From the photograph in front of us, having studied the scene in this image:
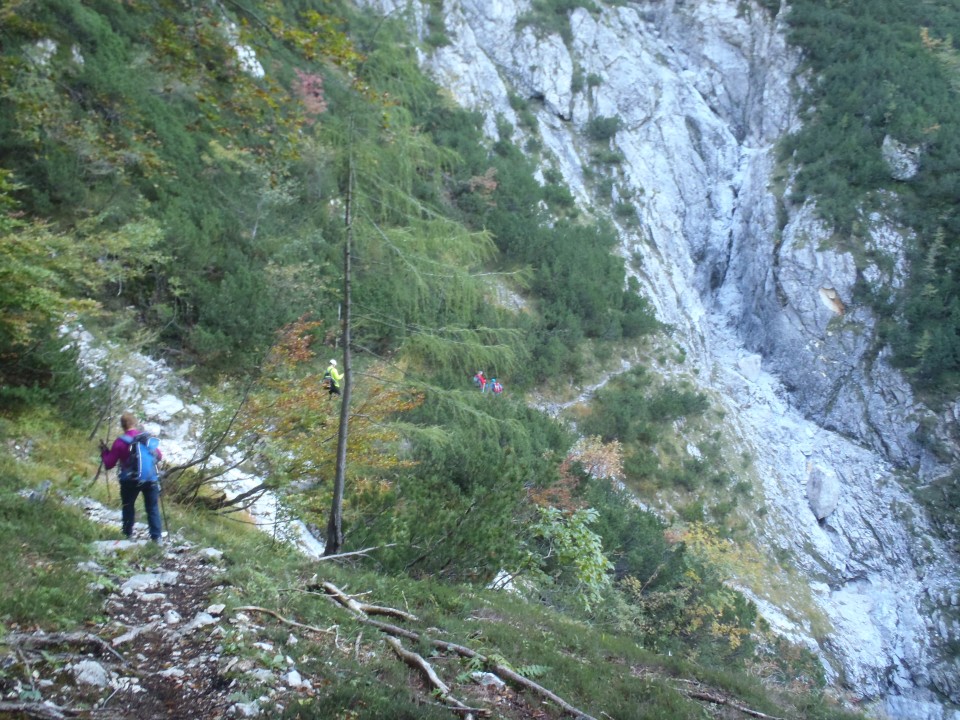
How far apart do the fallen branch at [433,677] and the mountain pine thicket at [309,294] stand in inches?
55.3

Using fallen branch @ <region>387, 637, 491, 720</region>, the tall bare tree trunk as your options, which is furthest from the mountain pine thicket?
fallen branch @ <region>387, 637, 491, 720</region>

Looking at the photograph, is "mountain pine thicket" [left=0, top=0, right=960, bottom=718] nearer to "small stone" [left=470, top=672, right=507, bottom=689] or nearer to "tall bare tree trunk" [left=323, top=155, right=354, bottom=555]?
"tall bare tree trunk" [left=323, top=155, right=354, bottom=555]

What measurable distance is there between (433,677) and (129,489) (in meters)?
2.79

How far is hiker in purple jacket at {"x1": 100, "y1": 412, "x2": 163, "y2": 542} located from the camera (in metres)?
4.75

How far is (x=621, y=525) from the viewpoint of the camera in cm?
1125

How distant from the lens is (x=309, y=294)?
10750 millimetres

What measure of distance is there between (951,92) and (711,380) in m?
18.6

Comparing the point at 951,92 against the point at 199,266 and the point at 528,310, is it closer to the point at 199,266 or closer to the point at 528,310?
the point at 528,310

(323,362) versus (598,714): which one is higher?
(323,362)

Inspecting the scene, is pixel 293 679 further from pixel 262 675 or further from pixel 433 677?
pixel 433 677

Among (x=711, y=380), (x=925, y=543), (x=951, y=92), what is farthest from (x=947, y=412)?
(x=951, y=92)

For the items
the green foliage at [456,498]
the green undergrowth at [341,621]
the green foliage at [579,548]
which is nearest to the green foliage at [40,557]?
the green undergrowth at [341,621]

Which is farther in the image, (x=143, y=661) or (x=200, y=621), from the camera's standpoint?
(x=200, y=621)

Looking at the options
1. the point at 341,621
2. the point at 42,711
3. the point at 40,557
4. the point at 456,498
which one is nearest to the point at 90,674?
the point at 42,711
